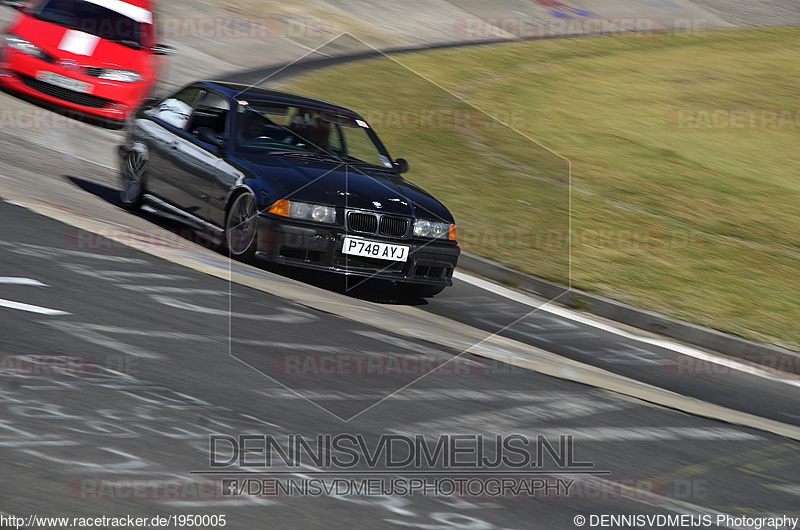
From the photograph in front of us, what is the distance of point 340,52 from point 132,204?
13.8 meters

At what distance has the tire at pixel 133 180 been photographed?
31.7 ft

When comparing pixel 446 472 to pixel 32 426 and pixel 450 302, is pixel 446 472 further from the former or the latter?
pixel 450 302

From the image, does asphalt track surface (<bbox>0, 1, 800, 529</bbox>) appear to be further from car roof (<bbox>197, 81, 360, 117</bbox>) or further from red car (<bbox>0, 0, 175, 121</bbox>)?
red car (<bbox>0, 0, 175, 121</bbox>)

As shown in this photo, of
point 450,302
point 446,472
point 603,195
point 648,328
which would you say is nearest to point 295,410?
point 446,472

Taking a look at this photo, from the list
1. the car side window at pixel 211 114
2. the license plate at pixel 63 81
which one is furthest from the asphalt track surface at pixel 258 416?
the license plate at pixel 63 81

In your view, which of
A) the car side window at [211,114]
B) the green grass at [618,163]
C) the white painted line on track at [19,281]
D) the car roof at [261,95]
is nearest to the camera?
the white painted line on track at [19,281]

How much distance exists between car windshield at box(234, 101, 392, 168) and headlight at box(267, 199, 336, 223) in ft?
2.87

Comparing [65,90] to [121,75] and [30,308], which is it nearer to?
[121,75]

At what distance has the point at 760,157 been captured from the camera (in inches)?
709

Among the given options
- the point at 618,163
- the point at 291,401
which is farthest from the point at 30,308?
the point at 618,163

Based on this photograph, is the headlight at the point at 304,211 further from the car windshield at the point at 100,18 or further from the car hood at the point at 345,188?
the car windshield at the point at 100,18

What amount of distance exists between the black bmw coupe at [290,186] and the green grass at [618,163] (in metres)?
2.27

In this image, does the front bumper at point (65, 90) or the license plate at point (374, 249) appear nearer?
the license plate at point (374, 249)

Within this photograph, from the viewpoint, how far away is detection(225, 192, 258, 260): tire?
7.97 m
